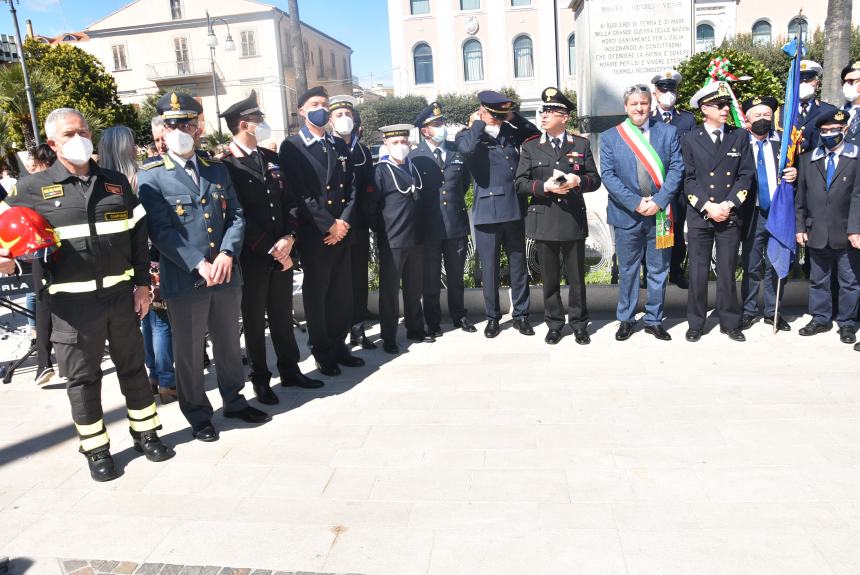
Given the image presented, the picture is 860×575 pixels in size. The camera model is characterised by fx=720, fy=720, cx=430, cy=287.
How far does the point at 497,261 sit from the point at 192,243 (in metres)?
3.05

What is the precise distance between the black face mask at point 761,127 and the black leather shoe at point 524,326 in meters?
2.50

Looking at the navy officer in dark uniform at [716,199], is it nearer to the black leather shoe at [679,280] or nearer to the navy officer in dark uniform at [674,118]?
the navy officer in dark uniform at [674,118]

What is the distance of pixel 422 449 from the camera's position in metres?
4.11

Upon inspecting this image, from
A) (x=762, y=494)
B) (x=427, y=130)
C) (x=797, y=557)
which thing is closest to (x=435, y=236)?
(x=427, y=130)

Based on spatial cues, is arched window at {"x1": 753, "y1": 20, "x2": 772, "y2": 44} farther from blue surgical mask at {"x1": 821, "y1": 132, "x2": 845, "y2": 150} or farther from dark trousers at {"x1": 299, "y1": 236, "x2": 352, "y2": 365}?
dark trousers at {"x1": 299, "y1": 236, "x2": 352, "y2": 365}

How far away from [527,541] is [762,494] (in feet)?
3.94

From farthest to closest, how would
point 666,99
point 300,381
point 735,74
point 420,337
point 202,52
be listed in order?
point 202,52 < point 735,74 < point 666,99 < point 420,337 < point 300,381

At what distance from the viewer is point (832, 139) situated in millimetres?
5781

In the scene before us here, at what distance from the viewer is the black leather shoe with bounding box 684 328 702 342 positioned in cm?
602

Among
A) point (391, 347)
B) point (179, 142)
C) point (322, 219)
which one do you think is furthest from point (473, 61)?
point (179, 142)

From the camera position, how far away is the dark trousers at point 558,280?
244 inches

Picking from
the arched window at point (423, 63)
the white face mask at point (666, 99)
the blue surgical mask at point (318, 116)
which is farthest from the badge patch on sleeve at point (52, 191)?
the arched window at point (423, 63)

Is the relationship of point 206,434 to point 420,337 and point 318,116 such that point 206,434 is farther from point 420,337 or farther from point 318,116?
point 420,337

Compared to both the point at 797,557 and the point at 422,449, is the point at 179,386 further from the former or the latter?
the point at 797,557
